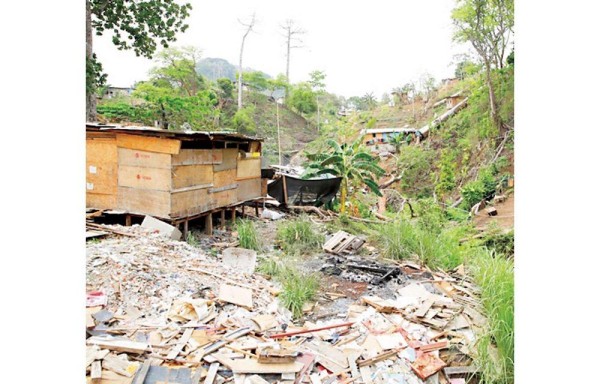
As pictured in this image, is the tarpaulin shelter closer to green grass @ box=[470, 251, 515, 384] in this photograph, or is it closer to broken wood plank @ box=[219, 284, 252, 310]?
broken wood plank @ box=[219, 284, 252, 310]

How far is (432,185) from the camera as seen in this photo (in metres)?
14.1

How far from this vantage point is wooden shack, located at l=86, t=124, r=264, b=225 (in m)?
5.21

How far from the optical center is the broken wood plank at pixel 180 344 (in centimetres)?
252

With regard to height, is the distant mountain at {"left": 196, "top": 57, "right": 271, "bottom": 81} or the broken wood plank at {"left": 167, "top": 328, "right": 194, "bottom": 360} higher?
the distant mountain at {"left": 196, "top": 57, "right": 271, "bottom": 81}

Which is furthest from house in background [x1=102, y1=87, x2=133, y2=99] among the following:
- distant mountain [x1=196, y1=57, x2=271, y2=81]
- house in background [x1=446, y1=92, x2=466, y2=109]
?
house in background [x1=446, y1=92, x2=466, y2=109]

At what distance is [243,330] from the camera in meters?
2.98

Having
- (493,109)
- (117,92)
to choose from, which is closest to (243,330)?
(493,109)

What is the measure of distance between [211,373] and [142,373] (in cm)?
38

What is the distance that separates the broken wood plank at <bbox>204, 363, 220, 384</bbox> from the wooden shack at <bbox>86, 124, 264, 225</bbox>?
308cm

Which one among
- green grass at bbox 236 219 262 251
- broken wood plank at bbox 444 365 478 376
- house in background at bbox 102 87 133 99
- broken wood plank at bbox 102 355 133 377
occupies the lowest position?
broken wood plank at bbox 444 365 478 376
